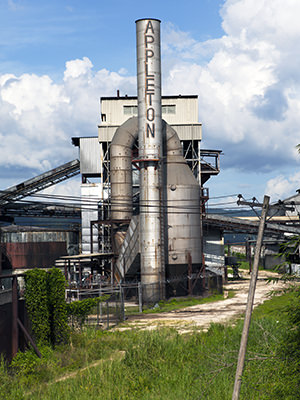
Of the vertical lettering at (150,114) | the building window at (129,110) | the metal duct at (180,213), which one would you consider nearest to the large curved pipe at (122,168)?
the metal duct at (180,213)

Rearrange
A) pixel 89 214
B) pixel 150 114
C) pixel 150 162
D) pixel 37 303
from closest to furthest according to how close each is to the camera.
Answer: pixel 37 303
pixel 150 162
pixel 150 114
pixel 89 214

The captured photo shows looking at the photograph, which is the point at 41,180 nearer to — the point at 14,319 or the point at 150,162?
the point at 150,162

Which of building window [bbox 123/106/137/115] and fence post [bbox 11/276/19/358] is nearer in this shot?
fence post [bbox 11/276/19/358]

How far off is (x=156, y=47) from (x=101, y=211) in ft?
65.2

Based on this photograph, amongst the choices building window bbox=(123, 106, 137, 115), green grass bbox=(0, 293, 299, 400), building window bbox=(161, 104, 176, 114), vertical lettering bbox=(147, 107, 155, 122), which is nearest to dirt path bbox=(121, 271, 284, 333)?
green grass bbox=(0, 293, 299, 400)

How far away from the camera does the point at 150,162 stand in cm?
3531

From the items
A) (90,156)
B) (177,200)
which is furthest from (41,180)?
(177,200)

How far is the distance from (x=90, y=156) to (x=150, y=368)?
36.9m

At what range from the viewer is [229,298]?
37000 mm

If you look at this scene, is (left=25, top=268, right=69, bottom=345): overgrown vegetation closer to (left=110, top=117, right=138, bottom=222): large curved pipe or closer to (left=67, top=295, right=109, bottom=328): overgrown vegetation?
(left=67, top=295, right=109, bottom=328): overgrown vegetation

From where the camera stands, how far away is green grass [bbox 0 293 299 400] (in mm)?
13432

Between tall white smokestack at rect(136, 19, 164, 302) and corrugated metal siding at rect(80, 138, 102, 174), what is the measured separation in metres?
16.4

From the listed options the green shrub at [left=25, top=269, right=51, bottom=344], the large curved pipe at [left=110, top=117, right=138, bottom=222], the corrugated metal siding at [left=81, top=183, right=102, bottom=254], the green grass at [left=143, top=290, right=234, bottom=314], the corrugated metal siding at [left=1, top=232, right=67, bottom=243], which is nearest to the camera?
the green shrub at [left=25, top=269, right=51, bottom=344]

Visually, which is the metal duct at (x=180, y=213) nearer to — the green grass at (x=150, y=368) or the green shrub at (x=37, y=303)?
the green grass at (x=150, y=368)
